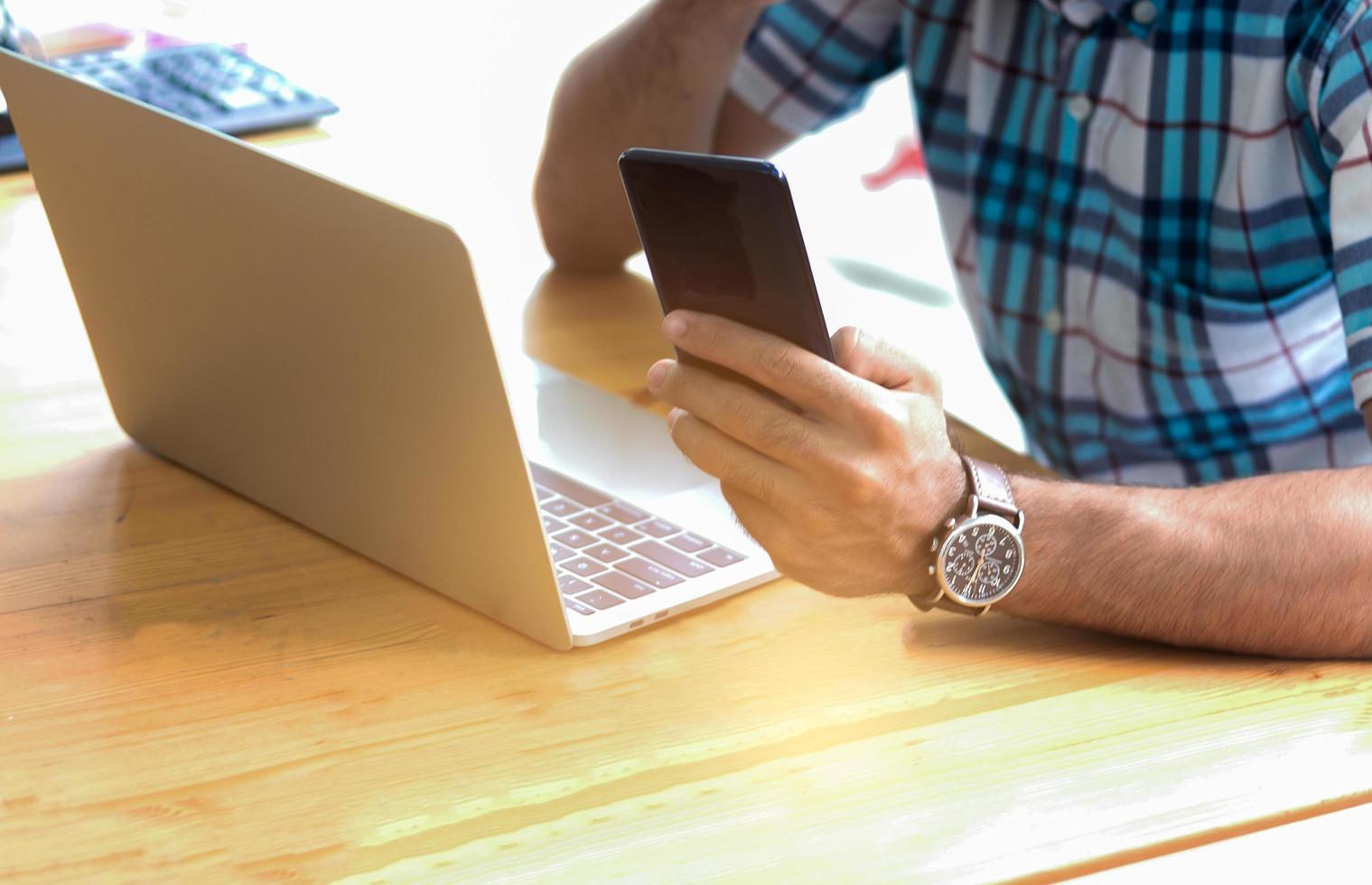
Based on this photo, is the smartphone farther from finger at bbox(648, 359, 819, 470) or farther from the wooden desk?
the wooden desk

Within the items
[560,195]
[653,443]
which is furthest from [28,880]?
[560,195]

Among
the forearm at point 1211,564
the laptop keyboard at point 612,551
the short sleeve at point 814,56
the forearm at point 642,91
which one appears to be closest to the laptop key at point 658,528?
the laptop keyboard at point 612,551

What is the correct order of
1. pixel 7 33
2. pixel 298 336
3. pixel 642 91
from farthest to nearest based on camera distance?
pixel 7 33, pixel 642 91, pixel 298 336

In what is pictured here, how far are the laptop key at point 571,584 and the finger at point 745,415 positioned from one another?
12cm

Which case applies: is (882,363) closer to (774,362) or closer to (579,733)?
(774,362)

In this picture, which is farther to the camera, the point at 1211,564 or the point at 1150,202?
the point at 1150,202

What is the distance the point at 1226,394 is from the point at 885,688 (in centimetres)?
64

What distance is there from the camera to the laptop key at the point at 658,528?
862mm

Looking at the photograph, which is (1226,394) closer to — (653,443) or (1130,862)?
(653,443)

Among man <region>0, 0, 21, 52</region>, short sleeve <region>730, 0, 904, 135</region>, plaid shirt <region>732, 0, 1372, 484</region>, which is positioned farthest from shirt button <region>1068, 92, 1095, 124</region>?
man <region>0, 0, 21, 52</region>

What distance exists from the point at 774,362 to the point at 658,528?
20 cm

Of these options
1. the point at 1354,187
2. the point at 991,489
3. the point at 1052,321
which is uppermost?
the point at 1354,187

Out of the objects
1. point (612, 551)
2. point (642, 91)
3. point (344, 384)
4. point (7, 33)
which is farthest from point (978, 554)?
point (7, 33)

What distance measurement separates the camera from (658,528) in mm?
868
